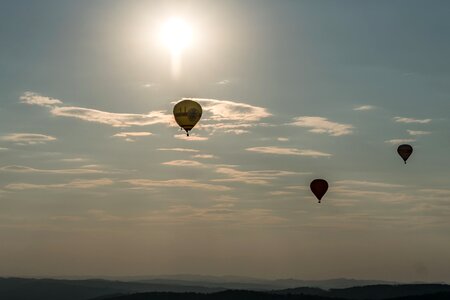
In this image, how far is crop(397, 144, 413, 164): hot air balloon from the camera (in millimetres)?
151988

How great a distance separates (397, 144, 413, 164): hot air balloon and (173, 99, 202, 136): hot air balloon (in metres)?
47.9

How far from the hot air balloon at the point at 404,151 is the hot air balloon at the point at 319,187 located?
1827cm

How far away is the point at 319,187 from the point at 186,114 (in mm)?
33258

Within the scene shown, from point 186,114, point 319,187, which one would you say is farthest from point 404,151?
point 186,114

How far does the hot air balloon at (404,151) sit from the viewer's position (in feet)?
499

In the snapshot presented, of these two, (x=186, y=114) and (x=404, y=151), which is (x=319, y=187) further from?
(x=186, y=114)

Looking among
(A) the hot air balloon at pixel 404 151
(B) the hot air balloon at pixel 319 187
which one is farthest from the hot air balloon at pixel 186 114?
(A) the hot air balloon at pixel 404 151

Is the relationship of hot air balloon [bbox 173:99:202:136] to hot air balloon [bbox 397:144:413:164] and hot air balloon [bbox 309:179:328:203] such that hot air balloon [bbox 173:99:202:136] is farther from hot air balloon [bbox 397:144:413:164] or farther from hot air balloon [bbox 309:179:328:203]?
hot air balloon [bbox 397:144:413:164]

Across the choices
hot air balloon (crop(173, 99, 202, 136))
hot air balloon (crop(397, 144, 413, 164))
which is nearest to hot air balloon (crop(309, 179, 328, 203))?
hot air balloon (crop(397, 144, 413, 164))

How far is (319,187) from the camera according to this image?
473 feet

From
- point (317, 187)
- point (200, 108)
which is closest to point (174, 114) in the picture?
point (200, 108)

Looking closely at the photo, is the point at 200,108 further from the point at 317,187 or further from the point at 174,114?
the point at 317,187

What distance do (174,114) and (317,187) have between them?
34015 millimetres

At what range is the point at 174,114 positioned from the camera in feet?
419
